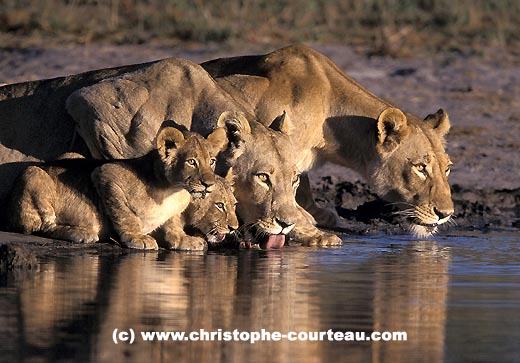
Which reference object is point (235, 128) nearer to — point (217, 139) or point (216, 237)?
point (217, 139)

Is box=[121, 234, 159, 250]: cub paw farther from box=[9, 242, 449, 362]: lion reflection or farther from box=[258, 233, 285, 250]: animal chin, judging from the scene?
box=[258, 233, 285, 250]: animal chin

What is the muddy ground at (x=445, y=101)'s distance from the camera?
47.9 feet

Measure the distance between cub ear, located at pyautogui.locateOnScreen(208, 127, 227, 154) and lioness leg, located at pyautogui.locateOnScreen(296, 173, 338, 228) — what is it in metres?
1.92

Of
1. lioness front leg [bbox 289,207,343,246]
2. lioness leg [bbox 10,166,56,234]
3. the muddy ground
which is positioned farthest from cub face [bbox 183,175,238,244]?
the muddy ground

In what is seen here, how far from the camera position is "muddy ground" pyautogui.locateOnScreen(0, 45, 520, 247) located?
14602 mm

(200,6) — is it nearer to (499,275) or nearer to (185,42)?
(185,42)

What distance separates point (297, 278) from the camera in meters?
10.3

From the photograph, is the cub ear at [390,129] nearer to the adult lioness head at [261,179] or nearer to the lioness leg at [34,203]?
the adult lioness head at [261,179]

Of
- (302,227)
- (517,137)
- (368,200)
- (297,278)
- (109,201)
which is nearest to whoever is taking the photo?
(297,278)

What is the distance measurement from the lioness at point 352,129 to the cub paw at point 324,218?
0.66 metres

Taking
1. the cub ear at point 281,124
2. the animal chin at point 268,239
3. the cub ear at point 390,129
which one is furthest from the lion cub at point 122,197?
the cub ear at point 390,129

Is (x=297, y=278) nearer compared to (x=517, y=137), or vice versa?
(x=297, y=278)

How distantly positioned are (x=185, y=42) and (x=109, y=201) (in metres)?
8.93

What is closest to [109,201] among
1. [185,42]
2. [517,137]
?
[517,137]
